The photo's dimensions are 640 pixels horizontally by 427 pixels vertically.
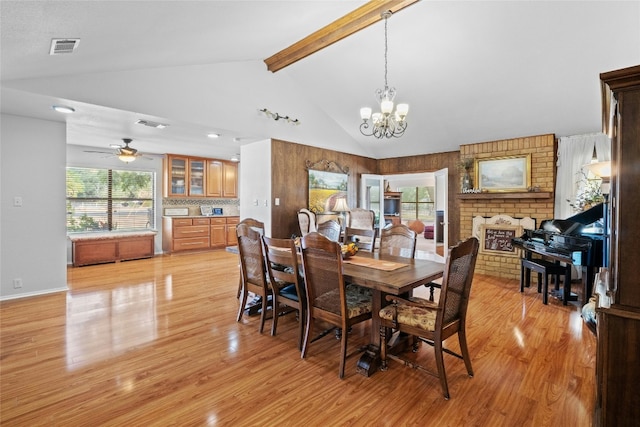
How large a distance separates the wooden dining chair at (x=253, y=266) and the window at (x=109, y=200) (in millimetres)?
5400

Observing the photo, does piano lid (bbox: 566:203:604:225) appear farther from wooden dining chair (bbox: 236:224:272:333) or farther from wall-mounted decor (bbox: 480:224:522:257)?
wooden dining chair (bbox: 236:224:272:333)

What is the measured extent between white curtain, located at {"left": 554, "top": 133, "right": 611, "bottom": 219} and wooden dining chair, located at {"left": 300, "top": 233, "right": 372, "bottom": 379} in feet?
14.3

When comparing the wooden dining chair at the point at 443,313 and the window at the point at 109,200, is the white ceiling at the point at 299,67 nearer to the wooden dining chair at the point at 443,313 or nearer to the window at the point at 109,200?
the window at the point at 109,200

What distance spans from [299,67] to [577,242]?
14.5ft

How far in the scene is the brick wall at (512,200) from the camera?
507 centimetres

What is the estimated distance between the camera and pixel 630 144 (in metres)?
1.28

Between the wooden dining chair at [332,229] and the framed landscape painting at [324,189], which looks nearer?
the wooden dining chair at [332,229]

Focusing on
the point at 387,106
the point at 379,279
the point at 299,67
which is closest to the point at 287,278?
the point at 379,279

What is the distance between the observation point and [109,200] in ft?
23.0

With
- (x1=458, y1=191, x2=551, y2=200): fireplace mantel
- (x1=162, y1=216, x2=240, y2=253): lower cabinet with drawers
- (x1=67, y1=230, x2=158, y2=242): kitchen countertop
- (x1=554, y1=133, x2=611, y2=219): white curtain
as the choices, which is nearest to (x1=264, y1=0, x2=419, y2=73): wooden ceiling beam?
(x1=458, y1=191, x2=551, y2=200): fireplace mantel

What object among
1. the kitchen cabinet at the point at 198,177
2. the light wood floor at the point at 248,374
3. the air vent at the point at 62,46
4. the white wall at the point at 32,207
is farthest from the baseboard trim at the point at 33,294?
the kitchen cabinet at the point at 198,177

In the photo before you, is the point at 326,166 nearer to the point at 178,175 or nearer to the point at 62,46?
the point at 178,175

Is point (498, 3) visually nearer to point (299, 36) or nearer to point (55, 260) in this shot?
point (299, 36)

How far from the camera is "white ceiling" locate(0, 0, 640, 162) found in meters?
2.52
